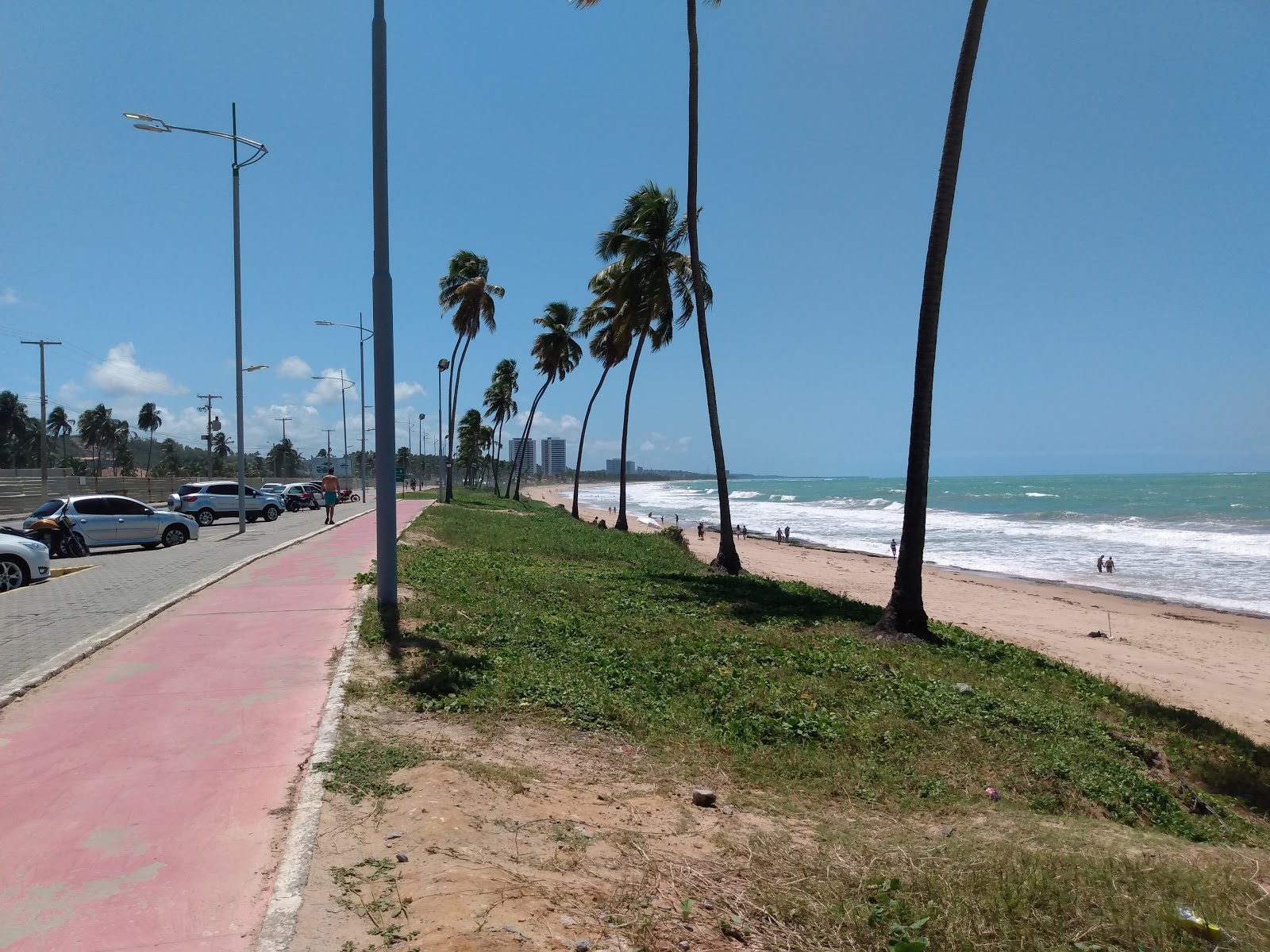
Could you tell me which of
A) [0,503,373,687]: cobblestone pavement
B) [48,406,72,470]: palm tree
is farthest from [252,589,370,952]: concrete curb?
[48,406,72,470]: palm tree

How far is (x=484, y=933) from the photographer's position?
114 inches

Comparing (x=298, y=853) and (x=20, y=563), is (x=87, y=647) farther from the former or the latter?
(x=20, y=563)

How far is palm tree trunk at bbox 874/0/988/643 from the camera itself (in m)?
10.4

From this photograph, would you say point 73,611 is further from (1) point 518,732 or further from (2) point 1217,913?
(2) point 1217,913

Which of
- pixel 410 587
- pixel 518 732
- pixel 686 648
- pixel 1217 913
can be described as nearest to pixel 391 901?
pixel 518 732

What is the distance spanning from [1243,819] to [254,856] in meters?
6.64

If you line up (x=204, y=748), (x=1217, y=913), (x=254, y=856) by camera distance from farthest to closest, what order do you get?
(x=204, y=748)
(x=254, y=856)
(x=1217, y=913)

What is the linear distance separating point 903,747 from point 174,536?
20242mm

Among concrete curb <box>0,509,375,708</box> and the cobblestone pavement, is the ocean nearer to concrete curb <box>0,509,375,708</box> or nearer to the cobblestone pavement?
concrete curb <box>0,509,375,708</box>

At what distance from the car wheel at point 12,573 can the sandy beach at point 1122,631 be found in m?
17.5

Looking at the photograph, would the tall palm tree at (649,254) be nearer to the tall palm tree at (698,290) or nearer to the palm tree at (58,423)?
the tall palm tree at (698,290)

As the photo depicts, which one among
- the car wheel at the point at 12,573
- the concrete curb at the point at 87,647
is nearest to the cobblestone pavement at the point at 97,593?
the concrete curb at the point at 87,647

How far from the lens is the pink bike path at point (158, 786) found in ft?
10.6

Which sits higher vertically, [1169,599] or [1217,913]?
[1217,913]
